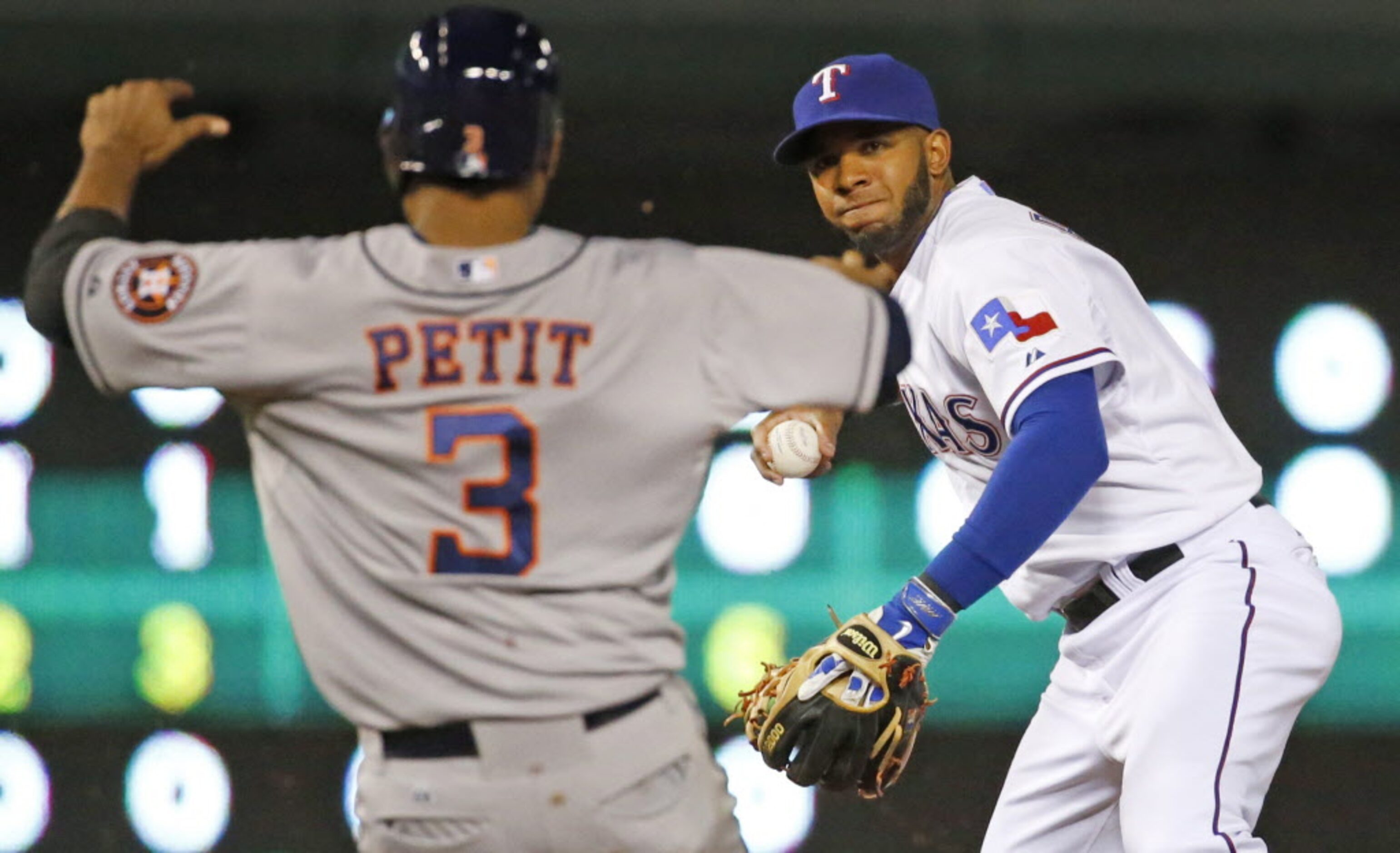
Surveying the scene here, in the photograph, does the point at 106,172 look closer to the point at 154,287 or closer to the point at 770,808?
the point at 154,287

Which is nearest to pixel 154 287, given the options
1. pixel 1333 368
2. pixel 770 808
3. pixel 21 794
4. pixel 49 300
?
pixel 49 300

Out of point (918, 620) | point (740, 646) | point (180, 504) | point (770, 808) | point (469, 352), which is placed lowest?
point (770, 808)

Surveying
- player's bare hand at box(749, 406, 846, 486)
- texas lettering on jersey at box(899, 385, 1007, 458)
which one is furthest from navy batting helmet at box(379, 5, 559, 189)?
texas lettering on jersey at box(899, 385, 1007, 458)

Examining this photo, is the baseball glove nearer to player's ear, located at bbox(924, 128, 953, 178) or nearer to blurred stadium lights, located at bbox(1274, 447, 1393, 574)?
player's ear, located at bbox(924, 128, 953, 178)

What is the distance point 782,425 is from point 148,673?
11.8ft

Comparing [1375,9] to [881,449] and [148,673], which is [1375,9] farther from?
[148,673]

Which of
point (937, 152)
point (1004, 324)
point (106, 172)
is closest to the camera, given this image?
point (106, 172)

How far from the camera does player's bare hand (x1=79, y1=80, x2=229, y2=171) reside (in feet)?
5.43

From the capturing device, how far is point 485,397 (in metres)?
1.50

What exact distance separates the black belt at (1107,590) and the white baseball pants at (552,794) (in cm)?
87

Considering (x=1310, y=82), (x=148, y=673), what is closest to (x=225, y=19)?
(x=148, y=673)

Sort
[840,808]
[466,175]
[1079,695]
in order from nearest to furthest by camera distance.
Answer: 1. [466,175]
2. [1079,695]
3. [840,808]

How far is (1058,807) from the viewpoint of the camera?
7.72 ft

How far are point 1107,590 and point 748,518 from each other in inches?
111
